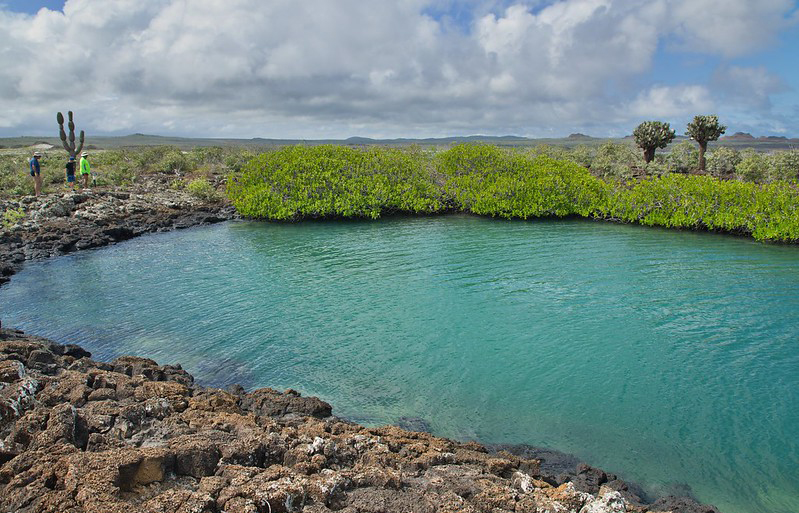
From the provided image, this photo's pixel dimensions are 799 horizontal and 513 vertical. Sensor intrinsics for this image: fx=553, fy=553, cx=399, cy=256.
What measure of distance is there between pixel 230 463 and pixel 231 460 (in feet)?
0.09

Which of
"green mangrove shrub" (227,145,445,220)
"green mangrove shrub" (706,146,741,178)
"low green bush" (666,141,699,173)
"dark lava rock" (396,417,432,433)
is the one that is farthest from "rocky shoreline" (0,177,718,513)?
"green mangrove shrub" (706,146,741,178)

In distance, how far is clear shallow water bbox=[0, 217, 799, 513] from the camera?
24.1ft

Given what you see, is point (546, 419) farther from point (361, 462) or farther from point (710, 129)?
point (710, 129)

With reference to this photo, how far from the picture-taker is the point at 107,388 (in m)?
7.20

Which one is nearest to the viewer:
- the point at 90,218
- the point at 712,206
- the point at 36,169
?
the point at 712,206

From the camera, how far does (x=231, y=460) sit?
525cm

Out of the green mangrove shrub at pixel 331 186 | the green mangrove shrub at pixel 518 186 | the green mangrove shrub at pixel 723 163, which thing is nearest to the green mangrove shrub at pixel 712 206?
the green mangrove shrub at pixel 518 186

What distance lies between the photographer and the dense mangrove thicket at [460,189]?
22.1 meters

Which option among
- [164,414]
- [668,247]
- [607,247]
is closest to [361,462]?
[164,414]

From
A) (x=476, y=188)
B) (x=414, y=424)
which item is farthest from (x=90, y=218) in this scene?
(x=414, y=424)

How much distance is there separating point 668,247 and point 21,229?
2404cm

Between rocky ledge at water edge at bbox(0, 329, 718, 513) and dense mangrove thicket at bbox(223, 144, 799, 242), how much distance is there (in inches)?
720

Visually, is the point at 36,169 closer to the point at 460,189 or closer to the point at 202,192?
the point at 202,192

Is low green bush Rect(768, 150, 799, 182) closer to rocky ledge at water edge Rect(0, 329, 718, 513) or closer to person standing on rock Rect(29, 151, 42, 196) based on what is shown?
rocky ledge at water edge Rect(0, 329, 718, 513)
